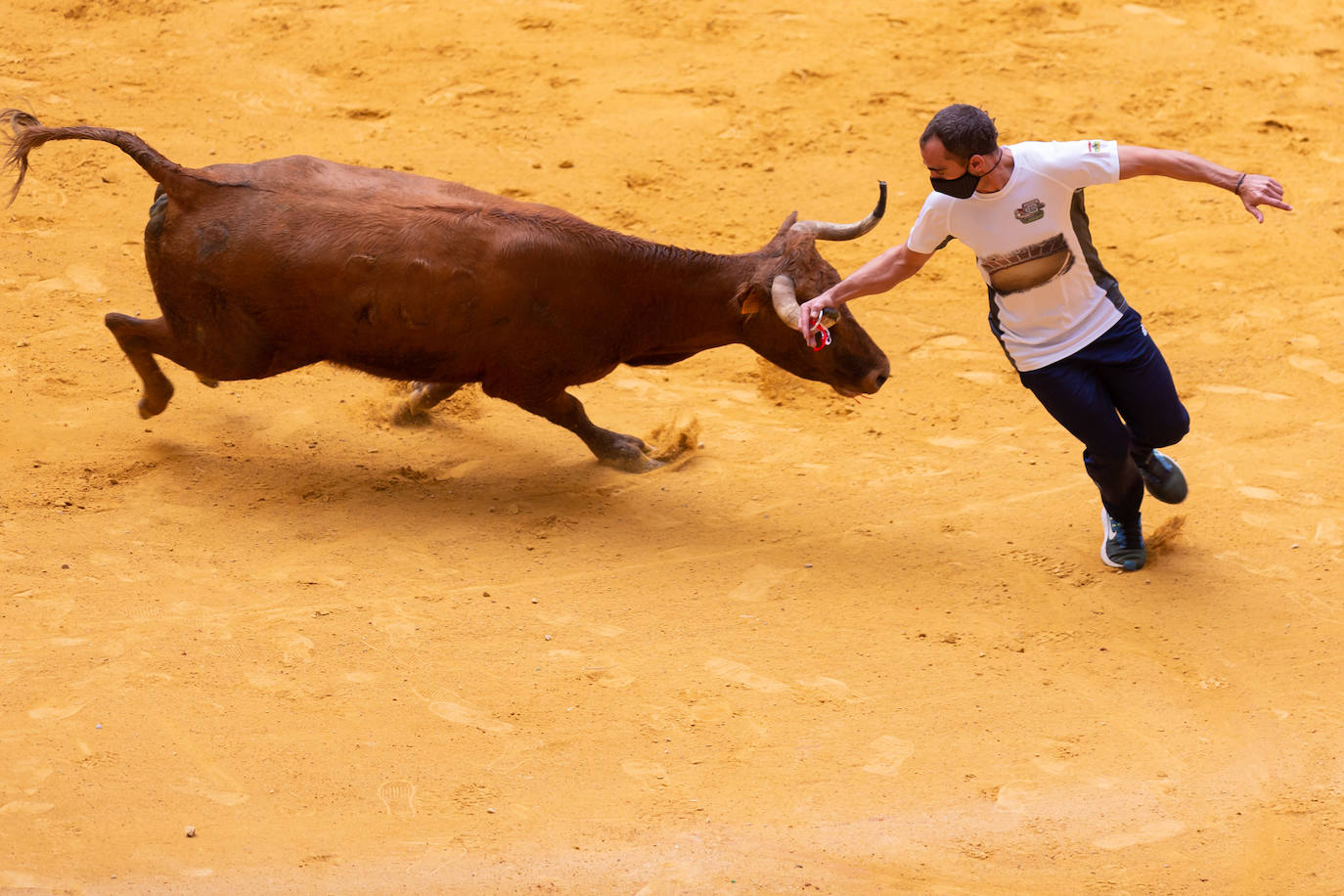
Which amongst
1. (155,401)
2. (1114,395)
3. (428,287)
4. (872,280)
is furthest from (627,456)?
(1114,395)

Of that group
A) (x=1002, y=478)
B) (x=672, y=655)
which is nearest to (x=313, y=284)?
(x=672, y=655)

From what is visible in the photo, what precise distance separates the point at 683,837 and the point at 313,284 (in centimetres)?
338

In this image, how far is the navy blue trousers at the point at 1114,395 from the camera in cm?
588

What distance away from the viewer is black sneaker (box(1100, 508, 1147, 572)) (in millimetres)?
6527

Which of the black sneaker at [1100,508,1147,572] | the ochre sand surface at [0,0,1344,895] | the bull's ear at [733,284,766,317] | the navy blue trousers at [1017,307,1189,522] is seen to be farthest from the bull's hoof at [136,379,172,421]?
the black sneaker at [1100,508,1147,572]

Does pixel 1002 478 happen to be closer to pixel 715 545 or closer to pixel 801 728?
pixel 715 545

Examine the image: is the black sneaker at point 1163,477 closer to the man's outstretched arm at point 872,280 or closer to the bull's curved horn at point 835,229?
the man's outstretched arm at point 872,280

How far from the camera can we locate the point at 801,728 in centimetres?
534

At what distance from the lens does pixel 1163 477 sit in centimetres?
652

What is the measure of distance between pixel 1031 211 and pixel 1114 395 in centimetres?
98

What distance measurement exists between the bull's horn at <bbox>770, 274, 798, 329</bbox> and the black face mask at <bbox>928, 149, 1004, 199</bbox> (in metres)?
1.19

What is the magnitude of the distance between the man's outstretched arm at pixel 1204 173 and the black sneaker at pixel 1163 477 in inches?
56.8

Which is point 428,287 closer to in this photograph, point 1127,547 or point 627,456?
point 627,456

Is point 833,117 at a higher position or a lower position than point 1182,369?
higher
